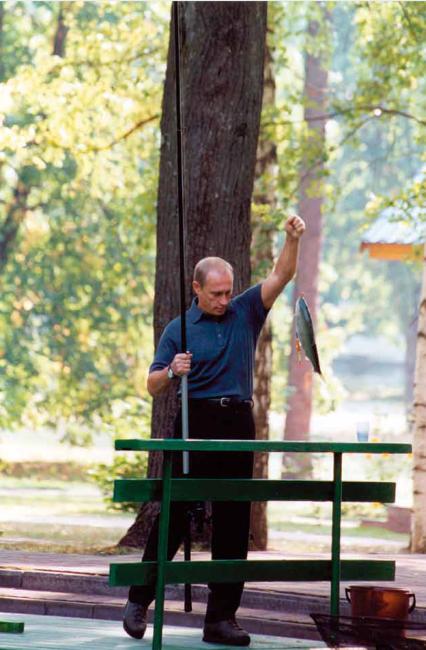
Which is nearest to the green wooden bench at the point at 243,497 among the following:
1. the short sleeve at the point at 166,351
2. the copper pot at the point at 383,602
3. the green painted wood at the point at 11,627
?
the copper pot at the point at 383,602

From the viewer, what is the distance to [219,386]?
895cm

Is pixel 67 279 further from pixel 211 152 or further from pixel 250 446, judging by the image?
pixel 250 446

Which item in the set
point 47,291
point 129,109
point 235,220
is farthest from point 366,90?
point 47,291

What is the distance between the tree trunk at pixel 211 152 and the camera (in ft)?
44.5

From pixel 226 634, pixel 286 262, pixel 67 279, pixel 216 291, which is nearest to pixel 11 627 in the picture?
pixel 226 634

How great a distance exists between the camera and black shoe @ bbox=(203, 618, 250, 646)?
28.3 ft

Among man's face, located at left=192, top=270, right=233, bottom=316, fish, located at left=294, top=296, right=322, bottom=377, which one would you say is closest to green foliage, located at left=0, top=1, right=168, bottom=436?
man's face, located at left=192, top=270, right=233, bottom=316

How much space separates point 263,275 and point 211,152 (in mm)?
4322

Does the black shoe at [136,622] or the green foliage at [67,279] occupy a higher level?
the green foliage at [67,279]

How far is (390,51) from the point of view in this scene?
21094 mm

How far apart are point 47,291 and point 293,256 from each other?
24.3 m

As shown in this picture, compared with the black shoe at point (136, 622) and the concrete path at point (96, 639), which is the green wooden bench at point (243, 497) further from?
the black shoe at point (136, 622)

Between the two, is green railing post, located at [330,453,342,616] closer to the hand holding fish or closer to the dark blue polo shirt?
the dark blue polo shirt

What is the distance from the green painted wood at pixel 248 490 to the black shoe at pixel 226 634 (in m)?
0.64
